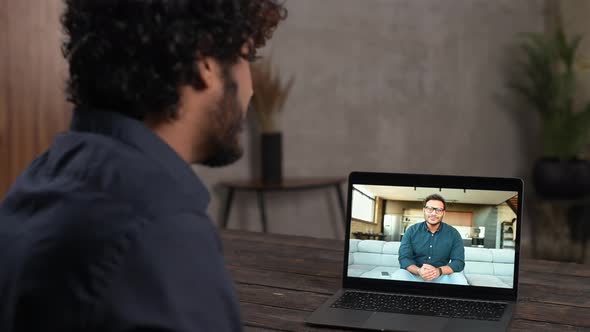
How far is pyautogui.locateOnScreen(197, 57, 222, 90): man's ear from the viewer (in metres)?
1.03

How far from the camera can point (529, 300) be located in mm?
1565

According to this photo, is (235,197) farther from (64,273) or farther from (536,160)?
(64,273)

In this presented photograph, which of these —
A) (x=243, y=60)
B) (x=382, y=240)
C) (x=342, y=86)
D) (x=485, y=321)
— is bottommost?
(x=485, y=321)

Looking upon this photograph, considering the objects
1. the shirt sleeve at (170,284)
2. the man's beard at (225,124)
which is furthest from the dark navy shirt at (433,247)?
the shirt sleeve at (170,284)

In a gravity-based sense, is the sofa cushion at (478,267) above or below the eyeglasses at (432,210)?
below

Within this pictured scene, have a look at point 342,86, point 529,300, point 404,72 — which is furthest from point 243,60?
point 404,72

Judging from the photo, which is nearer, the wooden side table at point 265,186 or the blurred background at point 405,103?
the wooden side table at point 265,186

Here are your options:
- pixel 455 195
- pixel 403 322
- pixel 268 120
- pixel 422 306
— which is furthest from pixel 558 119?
pixel 403 322

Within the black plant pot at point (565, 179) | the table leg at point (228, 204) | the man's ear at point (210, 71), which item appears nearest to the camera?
the man's ear at point (210, 71)

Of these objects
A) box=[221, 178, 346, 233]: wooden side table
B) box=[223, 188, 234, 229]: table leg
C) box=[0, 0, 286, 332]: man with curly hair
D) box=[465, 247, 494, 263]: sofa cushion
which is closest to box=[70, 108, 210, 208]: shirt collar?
box=[0, 0, 286, 332]: man with curly hair

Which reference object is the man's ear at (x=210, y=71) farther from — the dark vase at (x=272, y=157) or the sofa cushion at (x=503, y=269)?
the dark vase at (x=272, y=157)

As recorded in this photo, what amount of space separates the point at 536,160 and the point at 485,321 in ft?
14.2

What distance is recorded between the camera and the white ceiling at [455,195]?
5.12ft

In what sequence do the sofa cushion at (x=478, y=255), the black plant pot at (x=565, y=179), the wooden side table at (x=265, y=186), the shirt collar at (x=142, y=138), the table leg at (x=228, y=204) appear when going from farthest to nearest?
1. the black plant pot at (x=565, y=179)
2. the table leg at (x=228, y=204)
3. the wooden side table at (x=265, y=186)
4. the sofa cushion at (x=478, y=255)
5. the shirt collar at (x=142, y=138)
